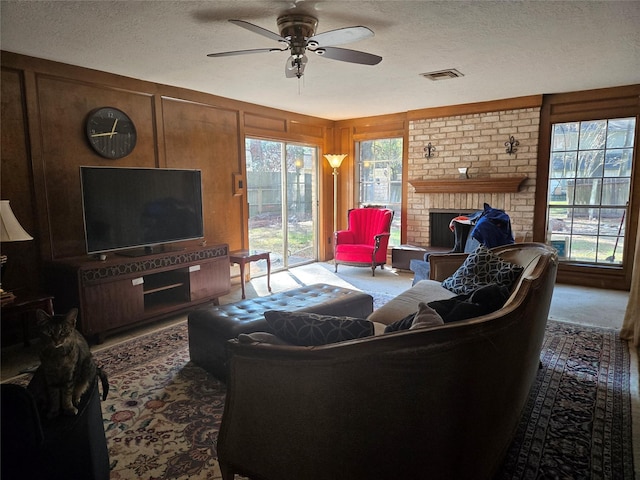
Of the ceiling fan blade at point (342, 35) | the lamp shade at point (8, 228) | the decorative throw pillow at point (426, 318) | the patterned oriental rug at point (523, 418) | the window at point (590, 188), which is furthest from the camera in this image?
the window at point (590, 188)

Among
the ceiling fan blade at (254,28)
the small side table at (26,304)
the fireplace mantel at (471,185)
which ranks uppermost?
the ceiling fan blade at (254,28)

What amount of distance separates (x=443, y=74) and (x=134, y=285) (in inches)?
139

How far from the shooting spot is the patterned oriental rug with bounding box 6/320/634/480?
1.87 m

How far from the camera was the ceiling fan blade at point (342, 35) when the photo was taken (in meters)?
2.45

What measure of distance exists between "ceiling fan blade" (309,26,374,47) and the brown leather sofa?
5.88ft

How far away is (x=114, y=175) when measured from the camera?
11.9ft

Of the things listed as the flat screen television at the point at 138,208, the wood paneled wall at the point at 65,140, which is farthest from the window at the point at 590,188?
the flat screen television at the point at 138,208

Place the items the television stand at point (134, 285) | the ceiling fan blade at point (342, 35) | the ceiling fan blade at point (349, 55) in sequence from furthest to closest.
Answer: the television stand at point (134, 285)
the ceiling fan blade at point (349, 55)
the ceiling fan blade at point (342, 35)

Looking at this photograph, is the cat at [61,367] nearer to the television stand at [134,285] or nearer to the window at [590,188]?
the television stand at [134,285]

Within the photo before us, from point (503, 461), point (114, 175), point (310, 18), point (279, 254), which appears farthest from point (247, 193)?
point (503, 461)

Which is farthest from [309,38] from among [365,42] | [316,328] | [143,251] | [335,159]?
[335,159]

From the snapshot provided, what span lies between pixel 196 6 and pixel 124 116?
1949 mm

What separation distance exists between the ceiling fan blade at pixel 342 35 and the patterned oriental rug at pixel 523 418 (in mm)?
2285

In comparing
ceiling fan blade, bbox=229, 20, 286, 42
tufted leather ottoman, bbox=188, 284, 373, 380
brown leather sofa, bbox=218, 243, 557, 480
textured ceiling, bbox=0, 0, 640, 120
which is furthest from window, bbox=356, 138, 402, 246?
brown leather sofa, bbox=218, 243, 557, 480
